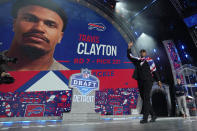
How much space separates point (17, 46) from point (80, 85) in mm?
2470

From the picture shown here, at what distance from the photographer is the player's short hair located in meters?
3.89

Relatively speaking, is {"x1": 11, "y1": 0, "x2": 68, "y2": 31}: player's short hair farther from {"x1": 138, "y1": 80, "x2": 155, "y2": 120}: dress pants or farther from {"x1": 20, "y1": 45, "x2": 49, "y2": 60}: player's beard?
{"x1": 138, "y1": 80, "x2": 155, "y2": 120}: dress pants

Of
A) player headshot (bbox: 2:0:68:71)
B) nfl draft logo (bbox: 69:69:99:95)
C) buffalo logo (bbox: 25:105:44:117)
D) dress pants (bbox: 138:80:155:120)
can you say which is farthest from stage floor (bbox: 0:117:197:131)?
player headshot (bbox: 2:0:68:71)

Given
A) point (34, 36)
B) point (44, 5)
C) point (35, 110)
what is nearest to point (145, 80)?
point (35, 110)

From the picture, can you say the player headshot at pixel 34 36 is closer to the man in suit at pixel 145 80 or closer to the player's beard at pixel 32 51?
the player's beard at pixel 32 51

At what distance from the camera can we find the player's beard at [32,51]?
3.76 metres

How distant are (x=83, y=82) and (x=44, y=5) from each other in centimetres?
313

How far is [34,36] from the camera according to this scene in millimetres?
3850

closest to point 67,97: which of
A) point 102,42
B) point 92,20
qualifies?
point 102,42

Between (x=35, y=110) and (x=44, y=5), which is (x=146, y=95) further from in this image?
(x=44, y=5)

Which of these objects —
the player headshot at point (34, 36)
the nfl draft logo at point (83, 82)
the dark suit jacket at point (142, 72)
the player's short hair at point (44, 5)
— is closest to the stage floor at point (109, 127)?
the dark suit jacket at point (142, 72)

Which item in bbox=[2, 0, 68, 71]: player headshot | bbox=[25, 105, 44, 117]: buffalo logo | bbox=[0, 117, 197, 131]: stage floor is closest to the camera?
bbox=[0, 117, 197, 131]: stage floor

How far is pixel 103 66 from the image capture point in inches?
185

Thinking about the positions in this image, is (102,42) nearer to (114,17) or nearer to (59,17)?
(114,17)
